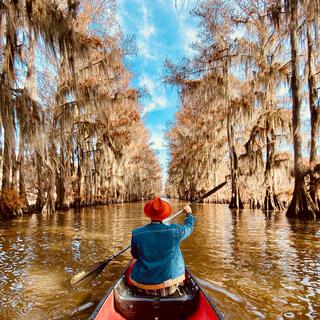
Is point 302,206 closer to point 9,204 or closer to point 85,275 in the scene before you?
point 85,275

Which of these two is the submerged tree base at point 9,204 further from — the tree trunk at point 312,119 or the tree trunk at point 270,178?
the tree trunk at point 270,178

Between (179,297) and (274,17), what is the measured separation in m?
11.2

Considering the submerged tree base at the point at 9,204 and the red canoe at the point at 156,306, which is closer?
the red canoe at the point at 156,306

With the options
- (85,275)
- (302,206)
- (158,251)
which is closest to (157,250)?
(158,251)

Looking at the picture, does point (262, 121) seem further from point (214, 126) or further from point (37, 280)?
point (37, 280)

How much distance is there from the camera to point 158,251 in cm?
416

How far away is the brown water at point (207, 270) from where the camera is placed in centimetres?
471

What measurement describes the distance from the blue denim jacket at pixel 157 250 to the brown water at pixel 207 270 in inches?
39.7

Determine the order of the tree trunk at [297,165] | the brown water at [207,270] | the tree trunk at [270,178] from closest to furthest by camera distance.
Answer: the brown water at [207,270] → the tree trunk at [297,165] → the tree trunk at [270,178]

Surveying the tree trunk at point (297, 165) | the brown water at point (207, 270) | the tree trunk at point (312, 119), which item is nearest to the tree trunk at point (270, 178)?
the tree trunk at point (297, 165)

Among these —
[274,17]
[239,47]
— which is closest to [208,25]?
[239,47]

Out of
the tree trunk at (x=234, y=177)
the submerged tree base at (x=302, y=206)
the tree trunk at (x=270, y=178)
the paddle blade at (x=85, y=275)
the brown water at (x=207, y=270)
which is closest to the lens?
the brown water at (x=207, y=270)

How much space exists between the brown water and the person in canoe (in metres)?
0.94

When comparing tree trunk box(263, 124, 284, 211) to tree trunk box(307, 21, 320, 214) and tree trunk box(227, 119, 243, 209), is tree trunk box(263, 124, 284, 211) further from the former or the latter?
tree trunk box(307, 21, 320, 214)
